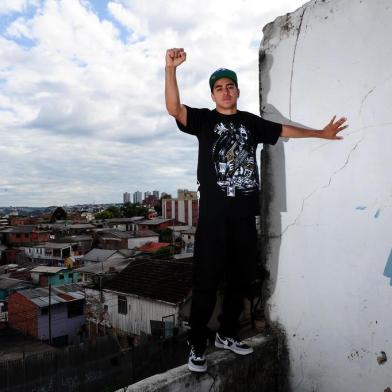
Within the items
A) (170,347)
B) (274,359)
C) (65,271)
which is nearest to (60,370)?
(170,347)

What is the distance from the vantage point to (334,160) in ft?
→ 5.82

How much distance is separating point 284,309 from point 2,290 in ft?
81.1

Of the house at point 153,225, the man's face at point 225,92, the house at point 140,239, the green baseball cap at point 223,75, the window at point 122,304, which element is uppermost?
the green baseball cap at point 223,75

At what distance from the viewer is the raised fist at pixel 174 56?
157 centimetres

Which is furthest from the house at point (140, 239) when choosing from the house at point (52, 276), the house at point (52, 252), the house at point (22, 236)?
the house at point (22, 236)

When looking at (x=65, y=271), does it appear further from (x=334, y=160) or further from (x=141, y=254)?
(x=334, y=160)

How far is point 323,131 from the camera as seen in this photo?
5.80ft

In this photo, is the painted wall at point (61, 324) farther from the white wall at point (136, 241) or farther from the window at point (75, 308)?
the white wall at point (136, 241)

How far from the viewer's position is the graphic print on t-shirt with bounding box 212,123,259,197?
173 centimetres

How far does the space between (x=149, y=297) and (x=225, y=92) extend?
13.1 metres

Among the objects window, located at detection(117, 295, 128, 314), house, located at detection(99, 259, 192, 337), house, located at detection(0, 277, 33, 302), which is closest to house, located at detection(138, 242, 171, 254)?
house, located at detection(0, 277, 33, 302)

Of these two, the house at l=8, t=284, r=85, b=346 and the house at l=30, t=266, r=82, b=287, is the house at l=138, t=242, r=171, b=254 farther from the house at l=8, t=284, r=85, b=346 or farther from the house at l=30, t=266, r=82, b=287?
the house at l=8, t=284, r=85, b=346

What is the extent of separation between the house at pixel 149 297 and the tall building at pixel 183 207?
3866 cm

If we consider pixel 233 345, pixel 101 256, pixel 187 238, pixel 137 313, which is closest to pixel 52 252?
pixel 101 256
